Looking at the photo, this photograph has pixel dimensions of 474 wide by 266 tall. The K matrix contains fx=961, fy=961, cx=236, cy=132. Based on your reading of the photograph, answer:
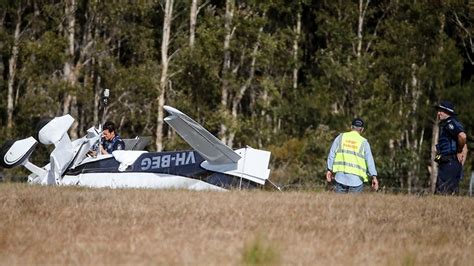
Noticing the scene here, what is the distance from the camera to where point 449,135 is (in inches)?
610

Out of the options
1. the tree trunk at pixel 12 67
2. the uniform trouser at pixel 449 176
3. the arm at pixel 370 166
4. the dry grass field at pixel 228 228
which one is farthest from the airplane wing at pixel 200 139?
the tree trunk at pixel 12 67

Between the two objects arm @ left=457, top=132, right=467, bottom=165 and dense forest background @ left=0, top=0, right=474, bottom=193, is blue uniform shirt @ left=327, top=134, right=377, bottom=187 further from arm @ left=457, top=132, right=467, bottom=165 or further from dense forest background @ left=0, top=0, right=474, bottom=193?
dense forest background @ left=0, top=0, right=474, bottom=193

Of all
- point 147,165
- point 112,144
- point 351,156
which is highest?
point 351,156

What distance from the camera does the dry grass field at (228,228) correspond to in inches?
392

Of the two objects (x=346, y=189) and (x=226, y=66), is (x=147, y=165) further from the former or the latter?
(x=226, y=66)

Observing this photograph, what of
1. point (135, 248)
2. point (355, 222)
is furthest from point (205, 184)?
point (135, 248)

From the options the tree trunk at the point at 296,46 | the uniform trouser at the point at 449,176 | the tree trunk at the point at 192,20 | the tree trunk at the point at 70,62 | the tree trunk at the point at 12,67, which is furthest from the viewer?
the tree trunk at the point at 296,46

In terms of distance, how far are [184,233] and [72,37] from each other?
101ft

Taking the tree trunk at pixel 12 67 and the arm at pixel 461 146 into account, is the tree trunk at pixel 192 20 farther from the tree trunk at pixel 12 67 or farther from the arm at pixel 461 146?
the arm at pixel 461 146

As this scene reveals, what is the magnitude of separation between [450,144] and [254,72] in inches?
1272

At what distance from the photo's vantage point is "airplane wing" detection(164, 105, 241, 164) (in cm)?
1576

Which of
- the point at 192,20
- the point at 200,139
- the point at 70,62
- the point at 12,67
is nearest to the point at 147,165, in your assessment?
the point at 200,139

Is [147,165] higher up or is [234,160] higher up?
[234,160]

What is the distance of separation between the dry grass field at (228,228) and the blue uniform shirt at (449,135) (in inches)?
51.5
